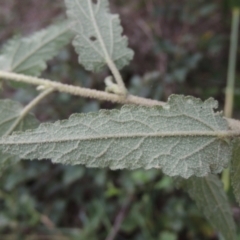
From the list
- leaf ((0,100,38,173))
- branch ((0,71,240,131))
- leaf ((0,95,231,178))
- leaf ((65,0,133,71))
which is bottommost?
leaf ((0,95,231,178))

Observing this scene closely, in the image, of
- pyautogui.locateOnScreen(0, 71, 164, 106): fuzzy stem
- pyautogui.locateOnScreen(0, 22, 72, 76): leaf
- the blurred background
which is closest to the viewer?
pyautogui.locateOnScreen(0, 71, 164, 106): fuzzy stem

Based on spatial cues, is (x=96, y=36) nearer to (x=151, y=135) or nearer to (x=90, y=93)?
(x=90, y=93)

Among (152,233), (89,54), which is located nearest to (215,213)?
(89,54)

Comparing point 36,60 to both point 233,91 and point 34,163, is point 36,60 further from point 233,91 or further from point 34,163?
point 34,163

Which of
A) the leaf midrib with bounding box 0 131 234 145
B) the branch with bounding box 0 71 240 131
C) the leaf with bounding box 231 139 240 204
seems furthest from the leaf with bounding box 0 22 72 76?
the leaf with bounding box 231 139 240 204

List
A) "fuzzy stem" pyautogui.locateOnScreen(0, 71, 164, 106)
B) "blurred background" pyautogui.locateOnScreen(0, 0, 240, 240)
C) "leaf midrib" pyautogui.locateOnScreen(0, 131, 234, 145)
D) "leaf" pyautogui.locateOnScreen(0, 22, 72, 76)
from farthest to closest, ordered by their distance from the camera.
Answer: "blurred background" pyautogui.locateOnScreen(0, 0, 240, 240) → "leaf" pyautogui.locateOnScreen(0, 22, 72, 76) → "fuzzy stem" pyautogui.locateOnScreen(0, 71, 164, 106) → "leaf midrib" pyautogui.locateOnScreen(0, 131, 234, 145)

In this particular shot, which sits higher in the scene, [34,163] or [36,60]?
[34,163]

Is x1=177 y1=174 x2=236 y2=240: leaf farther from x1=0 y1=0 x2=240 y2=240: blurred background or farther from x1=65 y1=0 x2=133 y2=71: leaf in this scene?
x1=0 y1=0 x2=240 y2=240: blurred background
